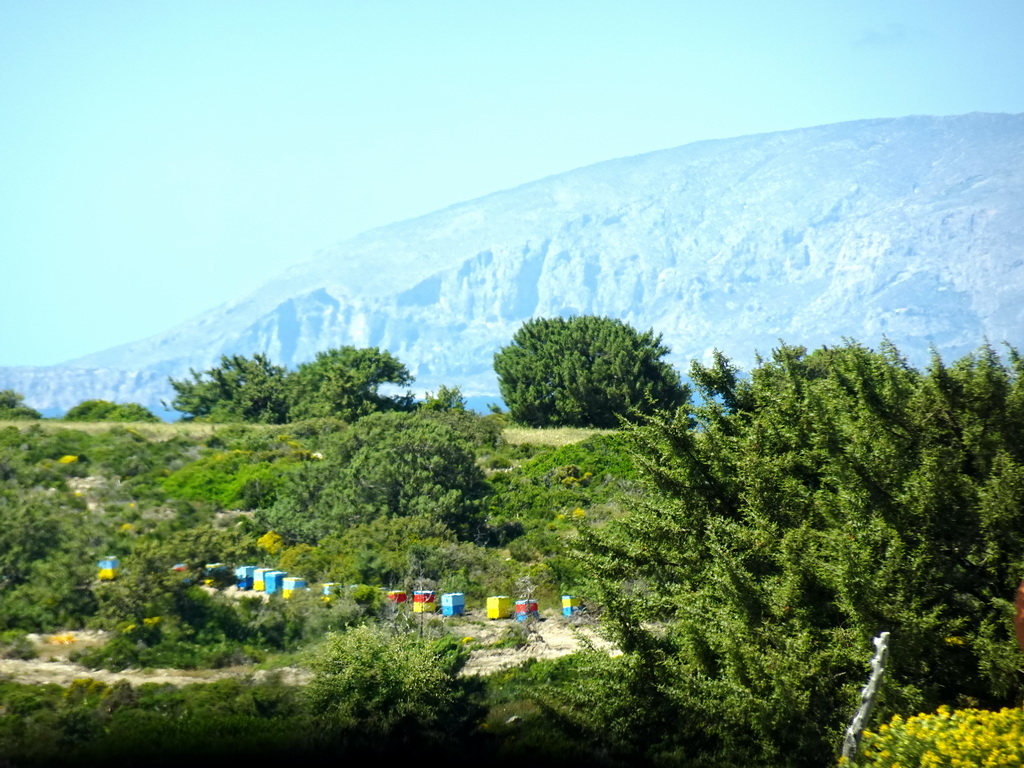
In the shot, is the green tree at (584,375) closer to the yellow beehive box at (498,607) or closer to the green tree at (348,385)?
the green tree at (348,385)

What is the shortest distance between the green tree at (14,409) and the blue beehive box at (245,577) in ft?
72.0

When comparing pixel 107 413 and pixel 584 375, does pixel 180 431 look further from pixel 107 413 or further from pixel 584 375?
pixel 584 375

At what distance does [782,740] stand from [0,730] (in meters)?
9.53

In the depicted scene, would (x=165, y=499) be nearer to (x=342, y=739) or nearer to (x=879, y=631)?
(x=342, y=739)

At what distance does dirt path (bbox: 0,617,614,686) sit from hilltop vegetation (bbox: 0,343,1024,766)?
442mm

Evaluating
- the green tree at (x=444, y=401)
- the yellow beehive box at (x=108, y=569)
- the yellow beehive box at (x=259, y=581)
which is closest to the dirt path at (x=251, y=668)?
the yellow beehive box at (x=108, y=569)

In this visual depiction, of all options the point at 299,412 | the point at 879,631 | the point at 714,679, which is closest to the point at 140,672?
the point at 714,679

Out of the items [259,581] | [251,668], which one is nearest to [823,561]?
[251,668]

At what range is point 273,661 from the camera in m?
19.7

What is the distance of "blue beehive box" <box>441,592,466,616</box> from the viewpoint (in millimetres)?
22688

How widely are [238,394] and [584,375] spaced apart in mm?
16583

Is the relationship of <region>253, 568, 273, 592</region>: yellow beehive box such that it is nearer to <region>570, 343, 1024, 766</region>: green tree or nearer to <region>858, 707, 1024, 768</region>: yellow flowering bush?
<region>570, 343, 1024, 766</region>: green tree

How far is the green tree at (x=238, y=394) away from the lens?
50.8m

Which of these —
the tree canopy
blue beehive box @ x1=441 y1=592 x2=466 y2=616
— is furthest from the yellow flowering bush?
the tree canopy
